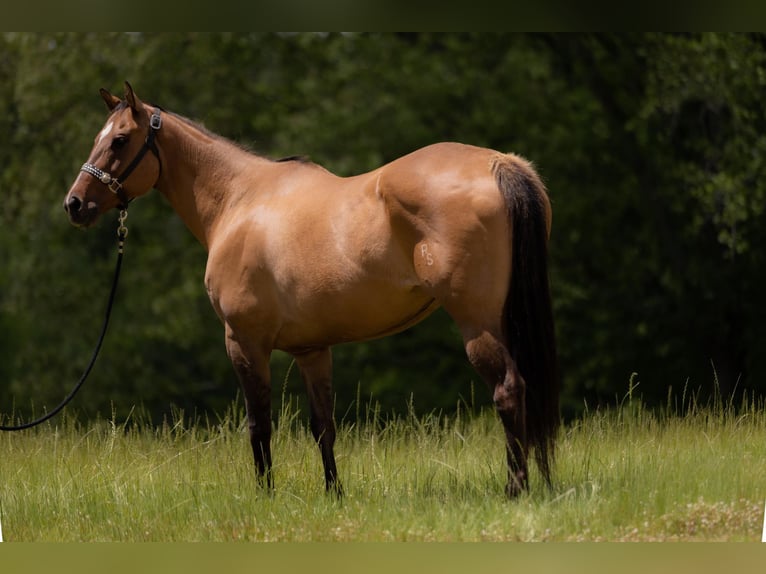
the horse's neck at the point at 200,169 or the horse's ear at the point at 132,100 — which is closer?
the horse's ear at the point at 132,100

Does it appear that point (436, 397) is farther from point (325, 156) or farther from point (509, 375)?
point (509, 375)

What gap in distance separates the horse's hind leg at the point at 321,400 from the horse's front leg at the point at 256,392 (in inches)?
10.2

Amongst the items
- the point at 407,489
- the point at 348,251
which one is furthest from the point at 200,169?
the point at 407,489

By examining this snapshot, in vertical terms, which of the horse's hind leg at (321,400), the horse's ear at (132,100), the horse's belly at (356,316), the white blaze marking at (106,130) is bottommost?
the horse's hind leg at (321,400)

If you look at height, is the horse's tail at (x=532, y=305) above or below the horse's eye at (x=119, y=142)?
below

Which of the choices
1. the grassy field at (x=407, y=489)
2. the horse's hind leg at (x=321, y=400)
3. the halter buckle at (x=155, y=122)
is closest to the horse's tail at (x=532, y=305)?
the grassy field at (x=407, y=489)

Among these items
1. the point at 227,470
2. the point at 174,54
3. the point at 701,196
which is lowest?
the point at 227,470

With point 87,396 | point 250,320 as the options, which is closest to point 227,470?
point 250,320

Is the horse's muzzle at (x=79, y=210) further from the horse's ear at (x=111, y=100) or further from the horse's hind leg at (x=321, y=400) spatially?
the horse's hind leg at (x=321, y=400)

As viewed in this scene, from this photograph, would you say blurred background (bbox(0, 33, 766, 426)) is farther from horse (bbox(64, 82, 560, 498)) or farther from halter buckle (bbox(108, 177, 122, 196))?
halter buckle (bbox(108, 177, 122, 196))

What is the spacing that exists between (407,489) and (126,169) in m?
2.61

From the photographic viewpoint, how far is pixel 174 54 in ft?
37.0

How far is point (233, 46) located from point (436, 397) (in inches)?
193

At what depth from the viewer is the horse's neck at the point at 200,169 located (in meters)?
6.04
